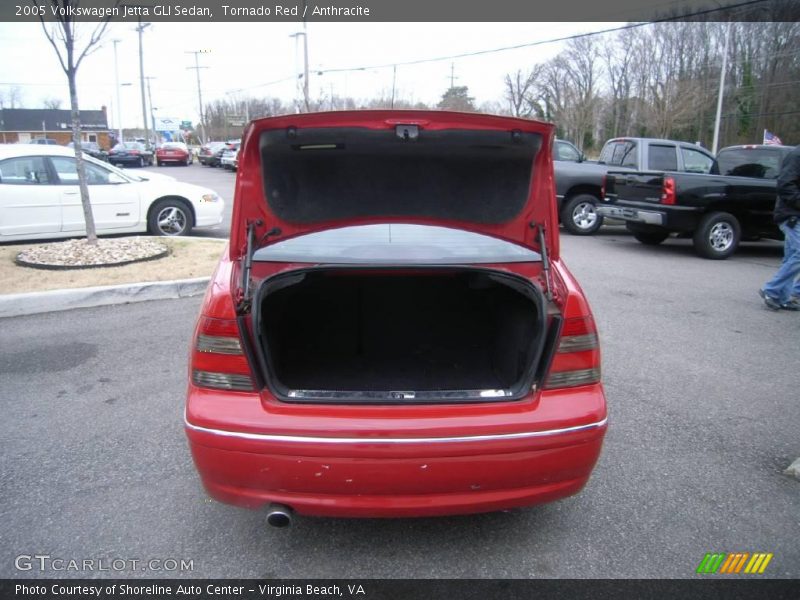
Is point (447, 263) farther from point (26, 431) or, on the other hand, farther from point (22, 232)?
point (22, 232)

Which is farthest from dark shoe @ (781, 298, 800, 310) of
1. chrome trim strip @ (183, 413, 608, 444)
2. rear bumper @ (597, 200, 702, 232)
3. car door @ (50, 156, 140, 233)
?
car door @ (50, 156, 140, 233)

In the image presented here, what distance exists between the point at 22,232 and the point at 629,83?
44148mm

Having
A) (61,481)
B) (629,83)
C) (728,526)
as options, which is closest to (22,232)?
(61,481)

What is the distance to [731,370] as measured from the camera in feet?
14.4

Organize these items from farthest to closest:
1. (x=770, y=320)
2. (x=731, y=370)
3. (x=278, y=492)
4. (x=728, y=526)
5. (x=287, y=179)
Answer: (x=770, y=320) < (x=731, y=370) < (x=287, y=179) < (x=728, y=526) < (x=278, y=492)

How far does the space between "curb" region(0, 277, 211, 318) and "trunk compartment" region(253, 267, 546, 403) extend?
11.0 ft

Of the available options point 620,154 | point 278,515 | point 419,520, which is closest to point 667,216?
point 620,154

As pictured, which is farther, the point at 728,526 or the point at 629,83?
the point at 629,83

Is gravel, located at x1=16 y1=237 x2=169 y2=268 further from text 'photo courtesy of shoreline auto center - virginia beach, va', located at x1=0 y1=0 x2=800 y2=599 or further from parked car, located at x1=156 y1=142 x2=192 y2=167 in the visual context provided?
parked car, located at x1=156 y1=142 x2=192 y2=167

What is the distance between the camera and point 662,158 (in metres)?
10.2

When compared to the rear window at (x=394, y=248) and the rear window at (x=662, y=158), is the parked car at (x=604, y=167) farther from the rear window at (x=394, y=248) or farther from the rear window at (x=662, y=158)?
the rear window at (x=394, y=248)

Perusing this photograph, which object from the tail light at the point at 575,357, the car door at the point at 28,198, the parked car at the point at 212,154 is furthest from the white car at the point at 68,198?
the parked car at the point at 212,154

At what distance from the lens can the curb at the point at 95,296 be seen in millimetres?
5543

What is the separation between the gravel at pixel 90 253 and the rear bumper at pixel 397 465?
5766 millimetres
